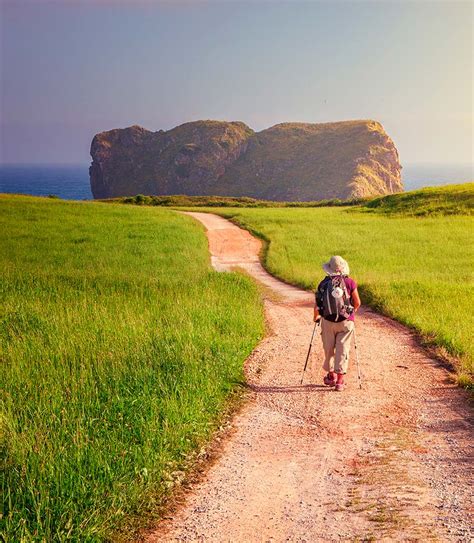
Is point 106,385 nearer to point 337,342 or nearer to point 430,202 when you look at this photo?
point 337,342

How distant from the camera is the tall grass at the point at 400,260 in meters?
14.3

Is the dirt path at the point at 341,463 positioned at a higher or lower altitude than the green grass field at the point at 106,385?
lower

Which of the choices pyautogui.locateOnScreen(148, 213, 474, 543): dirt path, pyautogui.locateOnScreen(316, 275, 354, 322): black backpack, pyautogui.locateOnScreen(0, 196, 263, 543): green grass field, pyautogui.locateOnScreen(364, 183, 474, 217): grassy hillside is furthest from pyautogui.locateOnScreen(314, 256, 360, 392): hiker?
pyautogui.locateOnScreen(364, 183, 474, 217): grassy hillside

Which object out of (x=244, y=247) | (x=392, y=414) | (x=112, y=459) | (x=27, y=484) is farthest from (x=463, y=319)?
(x=244, y=247)

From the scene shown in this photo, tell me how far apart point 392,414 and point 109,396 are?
4004 mm

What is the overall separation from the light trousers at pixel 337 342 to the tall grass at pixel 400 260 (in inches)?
76.8

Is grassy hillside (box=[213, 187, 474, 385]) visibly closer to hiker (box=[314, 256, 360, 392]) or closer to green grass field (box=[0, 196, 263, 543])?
hiker (box=[314, 256, 360, 392])

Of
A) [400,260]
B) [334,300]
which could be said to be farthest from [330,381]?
[400,260]

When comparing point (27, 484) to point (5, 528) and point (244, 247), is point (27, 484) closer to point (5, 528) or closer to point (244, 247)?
point (5, 528)

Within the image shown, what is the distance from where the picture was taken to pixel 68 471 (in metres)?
6.22

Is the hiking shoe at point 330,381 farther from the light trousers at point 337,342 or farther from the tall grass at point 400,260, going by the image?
the tall grass at point 400,260

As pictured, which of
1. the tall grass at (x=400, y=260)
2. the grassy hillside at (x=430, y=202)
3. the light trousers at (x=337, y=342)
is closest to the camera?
the light trousers at (x=337, y=342)

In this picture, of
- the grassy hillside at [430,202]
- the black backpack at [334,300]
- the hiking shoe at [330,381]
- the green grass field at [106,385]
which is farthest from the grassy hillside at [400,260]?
the green grass field at [106,385]

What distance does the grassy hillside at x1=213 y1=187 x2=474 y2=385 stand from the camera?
14.3m
